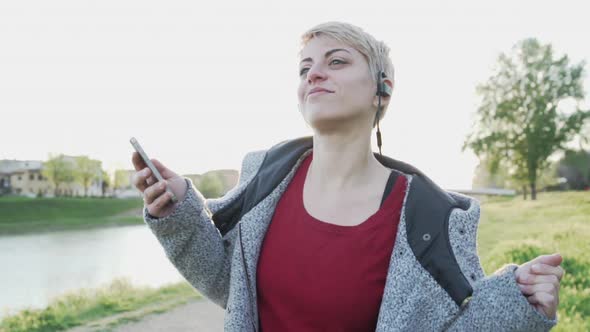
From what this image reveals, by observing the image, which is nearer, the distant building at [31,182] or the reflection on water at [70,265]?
the reflection on water at [70,265]

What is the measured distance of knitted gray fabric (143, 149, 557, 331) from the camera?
1526 mm

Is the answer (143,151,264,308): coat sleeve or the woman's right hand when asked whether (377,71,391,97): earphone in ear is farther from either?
the woman's right hand

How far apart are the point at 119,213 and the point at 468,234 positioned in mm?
39576

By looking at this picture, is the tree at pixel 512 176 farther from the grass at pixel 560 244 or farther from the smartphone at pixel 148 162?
the smartphone at pixel 148 162

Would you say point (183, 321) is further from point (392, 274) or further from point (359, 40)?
point (359, 40)

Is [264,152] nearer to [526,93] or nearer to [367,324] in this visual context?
[367,324]

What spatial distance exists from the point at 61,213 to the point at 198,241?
3880 cm

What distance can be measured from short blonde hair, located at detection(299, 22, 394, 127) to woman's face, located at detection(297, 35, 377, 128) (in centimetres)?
2

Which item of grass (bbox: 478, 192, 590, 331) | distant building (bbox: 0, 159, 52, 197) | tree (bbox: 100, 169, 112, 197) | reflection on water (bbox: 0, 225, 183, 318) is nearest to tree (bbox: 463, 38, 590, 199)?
grass (bbox: 478, 192, 590, 331)

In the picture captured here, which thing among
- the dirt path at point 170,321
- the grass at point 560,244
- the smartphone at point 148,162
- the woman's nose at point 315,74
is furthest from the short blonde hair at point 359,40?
the dirt path at point 170,321

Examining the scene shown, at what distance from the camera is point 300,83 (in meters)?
1.81

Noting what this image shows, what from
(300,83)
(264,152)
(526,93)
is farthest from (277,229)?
(526,93)

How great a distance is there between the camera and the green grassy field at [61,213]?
31906 mm

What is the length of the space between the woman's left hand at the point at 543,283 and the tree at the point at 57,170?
176 feet
